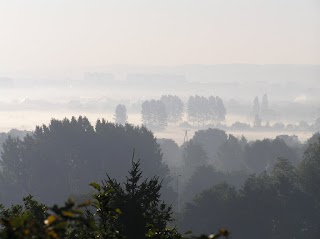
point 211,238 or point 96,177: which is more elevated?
point 211,238

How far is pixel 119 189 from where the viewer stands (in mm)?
23938

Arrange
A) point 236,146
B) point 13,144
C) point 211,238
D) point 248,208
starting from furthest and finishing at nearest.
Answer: point 236,146, point 13,144, point 248,208, point 211,238

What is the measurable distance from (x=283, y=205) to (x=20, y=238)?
87.8m

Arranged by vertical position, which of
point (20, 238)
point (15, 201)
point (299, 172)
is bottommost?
point (15, 201)

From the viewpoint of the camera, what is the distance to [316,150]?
108375 millimetres

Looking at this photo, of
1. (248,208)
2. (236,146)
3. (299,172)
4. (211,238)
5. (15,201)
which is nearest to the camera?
(211,238)

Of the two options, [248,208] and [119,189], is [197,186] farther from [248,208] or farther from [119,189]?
[119,189]

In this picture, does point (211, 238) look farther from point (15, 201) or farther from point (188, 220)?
point (15, 201)

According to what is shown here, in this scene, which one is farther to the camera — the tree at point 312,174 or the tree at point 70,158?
the tree at point 70,158

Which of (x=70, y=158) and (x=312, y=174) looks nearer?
(x=312, y=174)

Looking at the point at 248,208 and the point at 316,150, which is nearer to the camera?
the point at 248,208

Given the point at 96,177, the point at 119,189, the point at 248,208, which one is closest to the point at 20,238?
the point at 119,189

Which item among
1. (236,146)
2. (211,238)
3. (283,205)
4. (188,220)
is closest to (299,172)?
(283,205)

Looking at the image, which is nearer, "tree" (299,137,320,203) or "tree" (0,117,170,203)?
"tree" (299,137,320,203)
